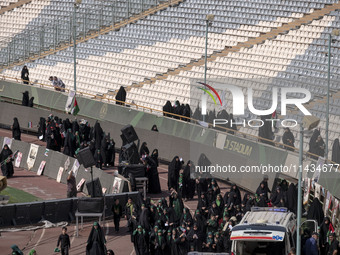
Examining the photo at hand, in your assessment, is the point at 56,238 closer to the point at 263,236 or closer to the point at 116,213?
the point at 116,213

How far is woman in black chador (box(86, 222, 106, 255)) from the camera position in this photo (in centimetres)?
2753

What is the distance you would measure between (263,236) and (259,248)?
63 centimetres

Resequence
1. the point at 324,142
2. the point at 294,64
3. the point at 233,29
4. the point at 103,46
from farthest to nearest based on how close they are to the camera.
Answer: the point at 103,46 → the point at 233,29 → the point at 294,64 → the point at 324,142

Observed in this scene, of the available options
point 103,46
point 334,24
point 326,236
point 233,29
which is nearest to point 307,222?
point 326,236

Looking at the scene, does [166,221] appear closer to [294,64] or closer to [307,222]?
[307,222]

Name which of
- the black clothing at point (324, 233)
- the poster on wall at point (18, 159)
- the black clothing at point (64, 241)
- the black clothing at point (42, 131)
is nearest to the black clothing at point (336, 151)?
the black clothing at point (324, 233)

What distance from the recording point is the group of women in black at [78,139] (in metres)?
39.1

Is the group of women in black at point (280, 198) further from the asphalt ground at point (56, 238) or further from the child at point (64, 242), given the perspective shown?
the child at point (64, 242)

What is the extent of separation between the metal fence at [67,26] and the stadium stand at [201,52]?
23 centimetres

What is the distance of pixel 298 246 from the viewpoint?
80.8 ft

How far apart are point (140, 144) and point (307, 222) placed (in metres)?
13.1

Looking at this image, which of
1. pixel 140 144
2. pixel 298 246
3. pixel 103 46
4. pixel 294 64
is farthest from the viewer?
pixel 103 46

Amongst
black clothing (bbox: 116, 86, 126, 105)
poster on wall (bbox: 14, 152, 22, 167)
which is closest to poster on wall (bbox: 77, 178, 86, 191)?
poster on wall (bbox: 14, 152, 22, 167)

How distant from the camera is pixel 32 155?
3966cm
